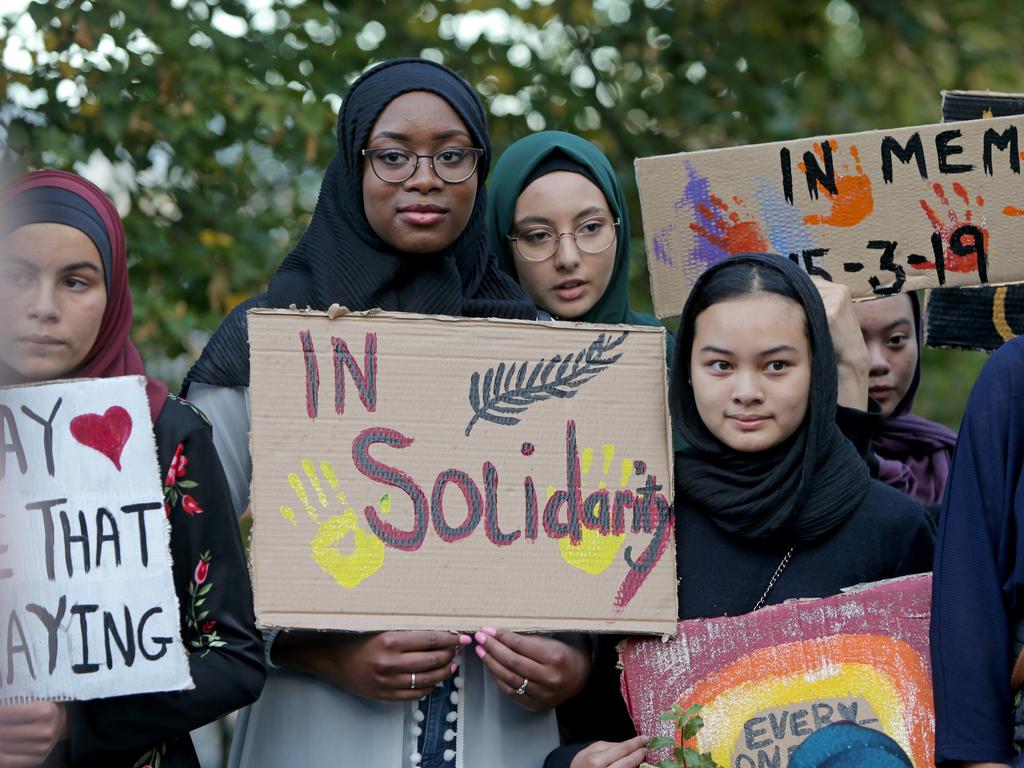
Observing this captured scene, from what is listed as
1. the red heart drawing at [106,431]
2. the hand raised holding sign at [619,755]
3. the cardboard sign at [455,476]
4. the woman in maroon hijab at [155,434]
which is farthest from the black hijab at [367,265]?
the hand raised holding sign at [619,755]

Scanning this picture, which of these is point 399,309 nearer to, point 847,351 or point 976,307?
point 847,351

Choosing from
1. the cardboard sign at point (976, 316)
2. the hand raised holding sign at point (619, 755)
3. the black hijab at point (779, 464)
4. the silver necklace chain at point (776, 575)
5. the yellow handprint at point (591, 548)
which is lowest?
the hand raised holding sign at point (619, 755)

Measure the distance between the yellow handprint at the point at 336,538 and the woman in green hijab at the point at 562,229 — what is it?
96 cm

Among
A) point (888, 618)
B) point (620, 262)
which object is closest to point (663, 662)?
point (888, 618)

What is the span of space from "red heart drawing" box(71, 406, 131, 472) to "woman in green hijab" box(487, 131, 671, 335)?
1253mm

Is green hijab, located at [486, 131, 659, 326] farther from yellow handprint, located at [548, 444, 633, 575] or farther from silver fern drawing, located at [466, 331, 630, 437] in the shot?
yellow handprint, located at [548, 444, 633, 575]

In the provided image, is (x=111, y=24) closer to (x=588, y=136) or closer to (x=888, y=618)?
(x=588, y=136)

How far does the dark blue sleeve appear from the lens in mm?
2641

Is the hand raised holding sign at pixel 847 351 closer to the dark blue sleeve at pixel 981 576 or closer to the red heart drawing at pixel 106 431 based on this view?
the dark blue sleeve at pixel 981 576

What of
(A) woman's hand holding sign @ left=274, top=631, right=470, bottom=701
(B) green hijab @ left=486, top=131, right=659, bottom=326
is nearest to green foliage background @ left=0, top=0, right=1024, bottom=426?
(B) green hijab @ left=486, top=131, right=659, bottom=326

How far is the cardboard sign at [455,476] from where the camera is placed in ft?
9.55

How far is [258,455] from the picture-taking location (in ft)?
9.59

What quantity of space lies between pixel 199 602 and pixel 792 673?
43.9 inches

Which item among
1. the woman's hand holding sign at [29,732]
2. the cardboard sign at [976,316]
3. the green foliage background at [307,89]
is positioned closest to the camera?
the woman's hand holding sign at [29,732]
